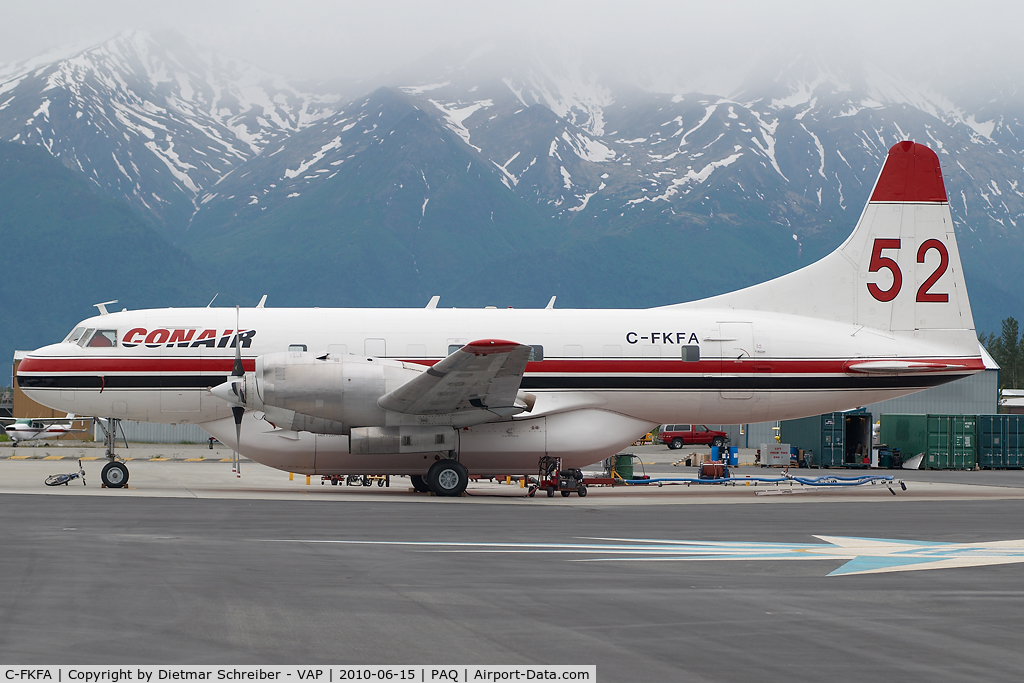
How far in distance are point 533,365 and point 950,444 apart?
22075mm

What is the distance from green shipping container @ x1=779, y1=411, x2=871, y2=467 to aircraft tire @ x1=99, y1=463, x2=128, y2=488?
83.2 feet

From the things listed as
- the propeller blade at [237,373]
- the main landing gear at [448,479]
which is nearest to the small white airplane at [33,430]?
the propeller blade at [237,373]

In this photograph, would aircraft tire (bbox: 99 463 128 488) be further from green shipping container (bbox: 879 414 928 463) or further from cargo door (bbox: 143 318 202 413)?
green shipping container (bbox: 879 414 928 463)

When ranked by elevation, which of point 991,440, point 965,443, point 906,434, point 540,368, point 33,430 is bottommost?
point 33,430

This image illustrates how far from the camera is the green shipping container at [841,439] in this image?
3728cm

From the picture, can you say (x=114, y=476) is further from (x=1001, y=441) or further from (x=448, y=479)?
(x=1001, y=441)

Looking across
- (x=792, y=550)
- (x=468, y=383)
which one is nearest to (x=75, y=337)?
(x=468, y=383)

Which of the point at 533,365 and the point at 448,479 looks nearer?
the point at 448,479

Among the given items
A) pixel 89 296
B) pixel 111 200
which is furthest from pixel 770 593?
pixel 111 200

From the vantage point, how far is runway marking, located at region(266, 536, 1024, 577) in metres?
11.7

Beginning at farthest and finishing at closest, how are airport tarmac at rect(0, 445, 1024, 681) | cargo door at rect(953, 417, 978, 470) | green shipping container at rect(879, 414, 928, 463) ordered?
1. green shipping container at rect(879, 414, 928, 463)
2. cargo door at rect(953, 417, 978, 470)
3. airport tarmac at rect(0, 445, 1024, 681)

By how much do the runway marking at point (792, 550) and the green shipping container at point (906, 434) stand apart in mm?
24802

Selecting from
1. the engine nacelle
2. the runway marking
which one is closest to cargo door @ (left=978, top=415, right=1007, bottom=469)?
the runway marking

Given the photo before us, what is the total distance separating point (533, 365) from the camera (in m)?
21.7
